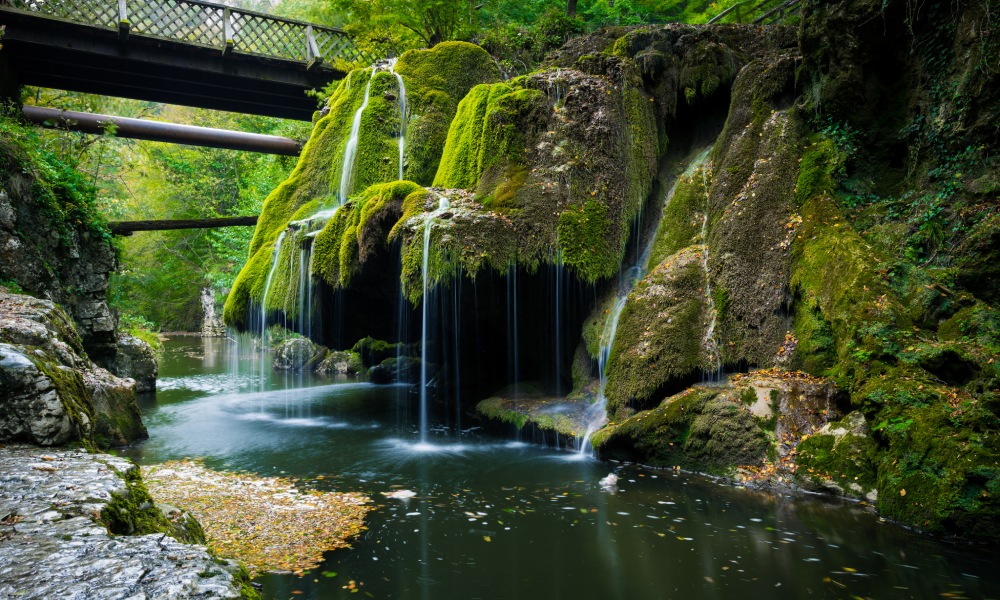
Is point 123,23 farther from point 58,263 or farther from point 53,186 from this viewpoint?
point 58,263

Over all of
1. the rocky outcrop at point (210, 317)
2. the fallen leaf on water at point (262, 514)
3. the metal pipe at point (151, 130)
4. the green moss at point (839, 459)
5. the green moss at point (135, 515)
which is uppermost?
the metal pipe at point (151, 130)

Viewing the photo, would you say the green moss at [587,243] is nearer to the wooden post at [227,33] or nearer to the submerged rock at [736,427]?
the submerged rock at [736,427]

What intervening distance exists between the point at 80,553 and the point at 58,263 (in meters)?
10.6

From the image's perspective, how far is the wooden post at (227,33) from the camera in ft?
52.5

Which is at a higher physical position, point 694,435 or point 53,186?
point 53,186

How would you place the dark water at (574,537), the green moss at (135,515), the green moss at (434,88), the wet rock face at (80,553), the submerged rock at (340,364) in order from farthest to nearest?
the submerged rock at (340,364), the green moss at (434,88), the dark water at (574,537), the green moss at (135,515), the wet rock face at (80,553)

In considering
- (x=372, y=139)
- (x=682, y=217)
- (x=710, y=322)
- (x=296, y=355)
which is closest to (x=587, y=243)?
(x=682, y=217)

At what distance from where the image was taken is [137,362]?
1494 centimetres

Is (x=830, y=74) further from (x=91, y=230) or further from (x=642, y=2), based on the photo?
(x=91, y=230)

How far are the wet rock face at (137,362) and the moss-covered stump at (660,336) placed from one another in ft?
39.7

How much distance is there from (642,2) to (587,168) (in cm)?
1149

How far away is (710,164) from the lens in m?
10.6

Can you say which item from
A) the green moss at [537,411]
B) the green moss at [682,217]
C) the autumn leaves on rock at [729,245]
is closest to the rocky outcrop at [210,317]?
the autumn leaves on rock at [729,245]

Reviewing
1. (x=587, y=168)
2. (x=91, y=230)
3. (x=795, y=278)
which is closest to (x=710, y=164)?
(x=587, y=168)
